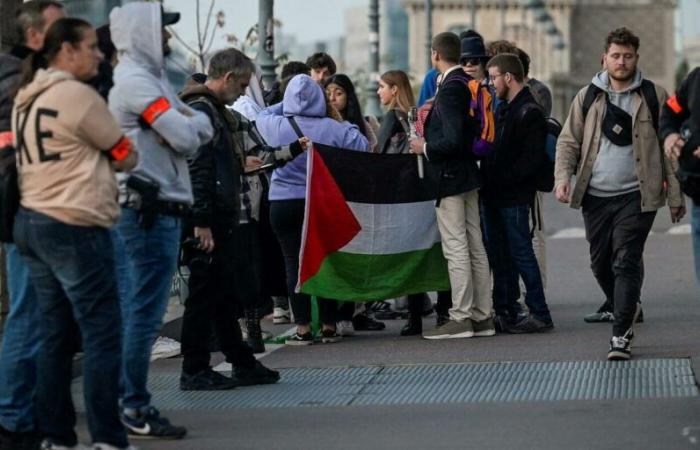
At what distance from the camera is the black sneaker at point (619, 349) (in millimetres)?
10867

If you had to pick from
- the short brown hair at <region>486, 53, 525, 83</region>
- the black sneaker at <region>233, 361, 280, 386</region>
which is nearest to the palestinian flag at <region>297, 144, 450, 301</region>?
the short brown hair at <region>486, 53, 525, 83</region>

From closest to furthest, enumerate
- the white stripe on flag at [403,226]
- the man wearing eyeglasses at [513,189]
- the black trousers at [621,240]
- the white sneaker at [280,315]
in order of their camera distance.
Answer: the black trousers at [621,240]
the man wearing eyeglasses at [513,189]
the white stripe on flag at [403,226]
the white sneaker at [280,315]

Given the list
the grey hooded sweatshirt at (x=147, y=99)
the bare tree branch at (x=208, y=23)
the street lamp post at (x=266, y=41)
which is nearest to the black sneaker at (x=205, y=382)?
the grey hooded sweatshirt at (x=147, y=99)

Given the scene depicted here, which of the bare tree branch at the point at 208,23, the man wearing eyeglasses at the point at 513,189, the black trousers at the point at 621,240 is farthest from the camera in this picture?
the bare tree branch at the point at 208,23

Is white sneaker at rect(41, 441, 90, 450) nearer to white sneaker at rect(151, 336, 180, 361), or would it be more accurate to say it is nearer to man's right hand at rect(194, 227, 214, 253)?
man's right hand at rect(194, 227, 214, 253)

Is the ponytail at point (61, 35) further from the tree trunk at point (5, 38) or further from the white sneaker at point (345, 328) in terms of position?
the white sneaker at point (345, 328)

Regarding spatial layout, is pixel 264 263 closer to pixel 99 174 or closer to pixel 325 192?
pixel 325 192

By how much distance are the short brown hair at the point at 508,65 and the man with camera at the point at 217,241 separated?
3.21 meters

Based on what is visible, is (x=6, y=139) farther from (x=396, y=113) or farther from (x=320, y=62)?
(x=320, y=62)

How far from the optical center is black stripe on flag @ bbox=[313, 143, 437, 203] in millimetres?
12906

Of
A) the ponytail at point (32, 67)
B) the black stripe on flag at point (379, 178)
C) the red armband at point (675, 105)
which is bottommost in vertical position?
the black stripe on flag at point (379, 178)

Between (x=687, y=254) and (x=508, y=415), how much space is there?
494 inches

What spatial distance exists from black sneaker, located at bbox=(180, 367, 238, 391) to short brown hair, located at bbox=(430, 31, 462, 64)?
10.1ft

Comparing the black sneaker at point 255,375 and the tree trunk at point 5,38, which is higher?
the tree trunk at point 5,38
